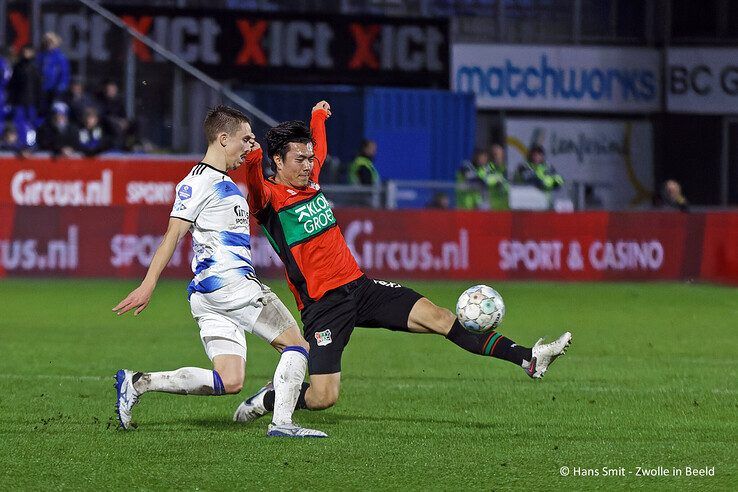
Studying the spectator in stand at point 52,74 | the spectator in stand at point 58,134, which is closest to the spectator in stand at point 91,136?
the spectator in stand at point 58,134

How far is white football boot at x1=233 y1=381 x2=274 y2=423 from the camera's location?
29.5 feet

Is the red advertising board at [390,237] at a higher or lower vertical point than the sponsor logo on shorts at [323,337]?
lower

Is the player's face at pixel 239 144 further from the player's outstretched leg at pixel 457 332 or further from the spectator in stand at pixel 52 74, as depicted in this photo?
the spectator in stand at pixel 52 74

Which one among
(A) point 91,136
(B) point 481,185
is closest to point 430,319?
(A) point 91,136

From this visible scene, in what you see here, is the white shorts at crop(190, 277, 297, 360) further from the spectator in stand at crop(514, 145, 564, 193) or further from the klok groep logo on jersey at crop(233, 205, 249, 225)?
the spectator in stand at crop(514, 145, 564, 193)

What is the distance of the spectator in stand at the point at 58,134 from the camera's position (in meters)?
24.6

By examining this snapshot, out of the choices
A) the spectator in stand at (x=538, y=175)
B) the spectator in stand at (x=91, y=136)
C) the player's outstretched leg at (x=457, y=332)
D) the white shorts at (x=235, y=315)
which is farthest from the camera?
the spectator in stand at (x=538, y=175)

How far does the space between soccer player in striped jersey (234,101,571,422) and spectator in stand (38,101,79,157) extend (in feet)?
53.2

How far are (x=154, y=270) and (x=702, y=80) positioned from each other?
32.2m

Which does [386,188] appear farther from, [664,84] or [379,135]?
[664,84]

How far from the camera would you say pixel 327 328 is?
8.90 m

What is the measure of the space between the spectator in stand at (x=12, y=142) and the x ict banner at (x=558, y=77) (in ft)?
45.2

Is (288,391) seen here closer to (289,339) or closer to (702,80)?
(289,339)

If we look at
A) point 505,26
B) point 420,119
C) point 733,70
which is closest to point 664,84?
point 733,70
